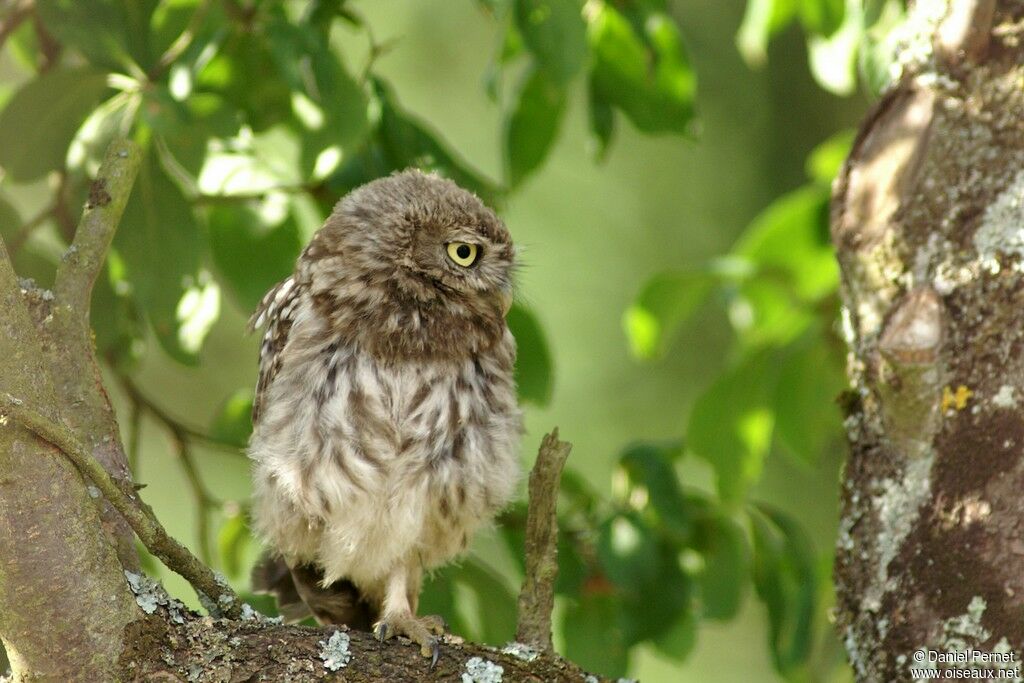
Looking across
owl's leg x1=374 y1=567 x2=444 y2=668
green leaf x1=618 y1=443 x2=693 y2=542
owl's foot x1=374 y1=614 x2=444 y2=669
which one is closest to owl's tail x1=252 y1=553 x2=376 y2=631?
owl's leg x1=374 y1=567 x2=444 y2=668

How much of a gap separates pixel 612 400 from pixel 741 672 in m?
1.28

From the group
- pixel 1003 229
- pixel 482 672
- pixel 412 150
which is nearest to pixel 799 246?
pixel 1003 229

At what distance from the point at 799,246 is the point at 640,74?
63 cm

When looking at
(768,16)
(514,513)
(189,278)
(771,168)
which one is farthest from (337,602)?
(771,168)

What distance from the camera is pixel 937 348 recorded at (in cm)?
215

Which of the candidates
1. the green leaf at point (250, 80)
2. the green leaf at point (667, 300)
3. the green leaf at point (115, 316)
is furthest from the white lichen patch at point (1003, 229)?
the green leaf at point (115, 316)

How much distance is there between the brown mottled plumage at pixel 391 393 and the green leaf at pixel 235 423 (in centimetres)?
24

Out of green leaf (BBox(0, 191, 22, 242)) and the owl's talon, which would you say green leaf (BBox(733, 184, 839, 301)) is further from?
green leaf (BBox(0, 191, 22, 242))

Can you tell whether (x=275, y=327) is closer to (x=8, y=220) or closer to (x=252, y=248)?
(x=252, y=248)

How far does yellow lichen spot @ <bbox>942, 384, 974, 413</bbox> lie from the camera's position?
2.13 meters

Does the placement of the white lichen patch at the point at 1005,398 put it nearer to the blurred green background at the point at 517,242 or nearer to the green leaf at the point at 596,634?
the blurred green background at the point at 517,242

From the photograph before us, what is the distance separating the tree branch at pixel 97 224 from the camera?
6.58 feet

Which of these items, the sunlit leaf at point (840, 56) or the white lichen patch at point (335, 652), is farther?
the sunlit leaf at point (840, 56)

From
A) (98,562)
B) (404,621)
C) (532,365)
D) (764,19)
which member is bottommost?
(98,562)
